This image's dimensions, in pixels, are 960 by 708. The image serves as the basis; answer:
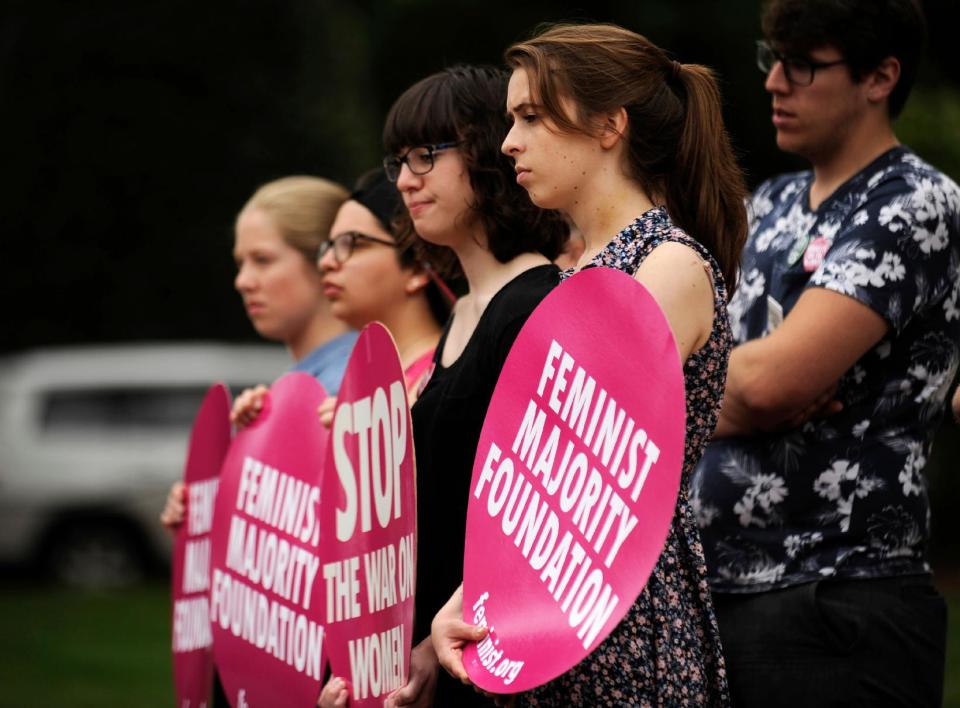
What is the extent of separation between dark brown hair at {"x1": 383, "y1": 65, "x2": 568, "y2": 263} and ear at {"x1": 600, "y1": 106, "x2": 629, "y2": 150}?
0.52 metres

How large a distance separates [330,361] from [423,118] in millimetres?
1032

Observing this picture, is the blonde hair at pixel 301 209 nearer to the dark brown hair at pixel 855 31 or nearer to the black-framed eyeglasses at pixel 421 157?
the black-framed eyeglasses at pixel 421 157

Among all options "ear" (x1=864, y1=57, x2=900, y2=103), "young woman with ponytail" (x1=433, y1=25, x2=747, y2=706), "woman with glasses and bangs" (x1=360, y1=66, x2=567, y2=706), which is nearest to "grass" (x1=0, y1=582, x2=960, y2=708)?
"ear" (x1=864, y1=57, x2=900, y2=103)

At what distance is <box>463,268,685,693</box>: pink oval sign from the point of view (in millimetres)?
2154

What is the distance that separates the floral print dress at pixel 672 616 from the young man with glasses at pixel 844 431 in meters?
0.41

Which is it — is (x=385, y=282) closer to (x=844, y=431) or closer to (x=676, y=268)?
(x=844, y=431)

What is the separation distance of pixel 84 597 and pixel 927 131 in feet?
24.1

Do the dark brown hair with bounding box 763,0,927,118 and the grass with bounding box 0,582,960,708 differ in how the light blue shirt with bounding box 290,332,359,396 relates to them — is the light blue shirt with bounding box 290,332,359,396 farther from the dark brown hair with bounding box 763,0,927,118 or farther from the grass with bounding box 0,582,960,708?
the grass with bounding box 0,582,960,708

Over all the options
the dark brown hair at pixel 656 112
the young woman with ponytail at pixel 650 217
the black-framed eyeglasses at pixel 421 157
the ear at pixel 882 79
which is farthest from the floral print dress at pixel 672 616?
the ear at pixel 882 79

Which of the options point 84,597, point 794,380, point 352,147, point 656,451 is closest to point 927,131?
point 352,147

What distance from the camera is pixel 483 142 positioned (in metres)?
3.07

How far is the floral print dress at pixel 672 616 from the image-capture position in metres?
2.37

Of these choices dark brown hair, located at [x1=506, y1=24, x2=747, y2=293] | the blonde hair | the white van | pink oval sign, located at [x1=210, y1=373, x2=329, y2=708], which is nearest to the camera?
dark brown hair, located at [x1=506, y1=24, x2=747, y2=293]

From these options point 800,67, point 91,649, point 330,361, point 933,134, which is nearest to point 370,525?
point 330,361
